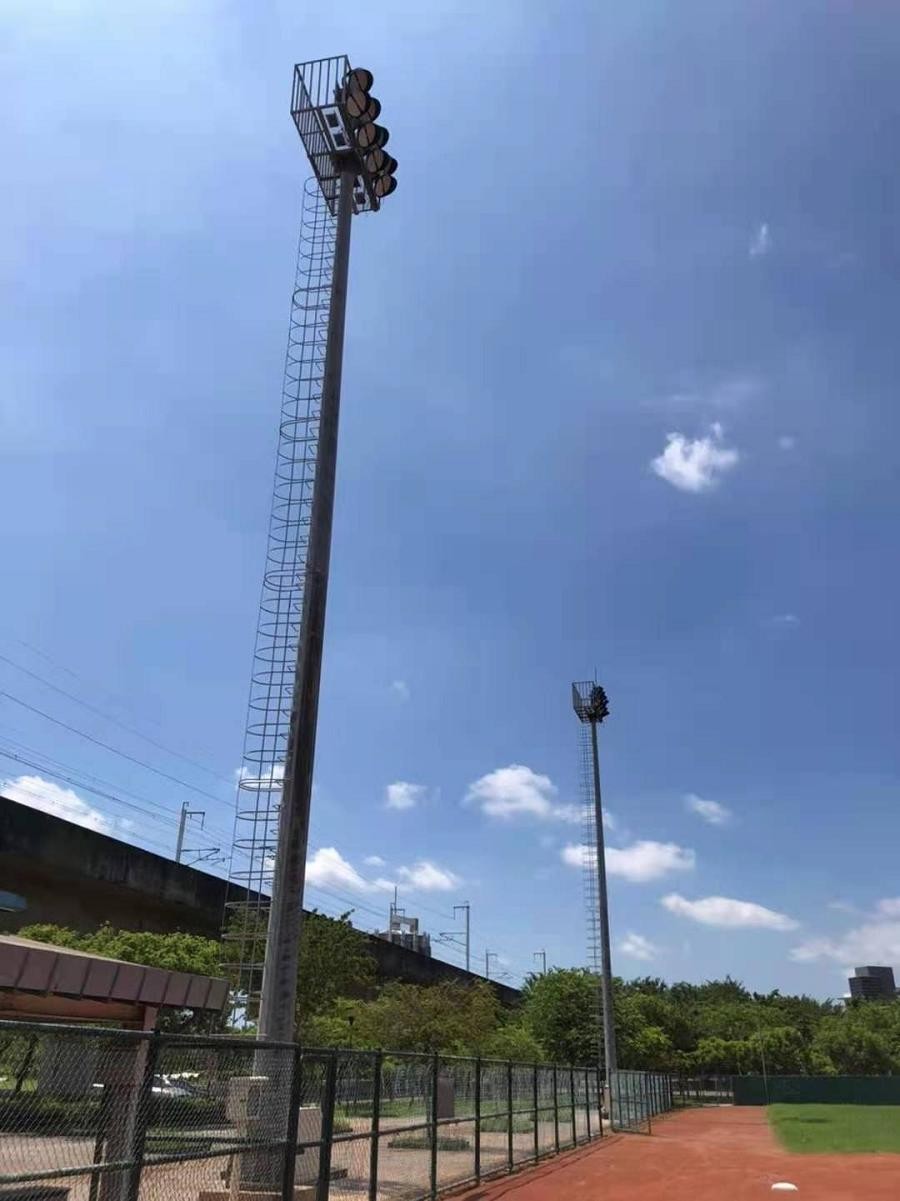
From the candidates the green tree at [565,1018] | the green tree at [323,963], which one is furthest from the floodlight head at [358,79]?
the green tree at [565,1018]

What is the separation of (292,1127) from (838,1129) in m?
36.3

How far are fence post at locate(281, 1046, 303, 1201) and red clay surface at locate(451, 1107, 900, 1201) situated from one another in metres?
6.48

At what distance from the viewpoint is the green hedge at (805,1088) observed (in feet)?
218

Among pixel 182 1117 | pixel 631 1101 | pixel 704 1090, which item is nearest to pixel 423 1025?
pixel 631 1101

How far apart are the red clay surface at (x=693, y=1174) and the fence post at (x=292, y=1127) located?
6.48 meters

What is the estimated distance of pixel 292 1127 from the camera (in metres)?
10.8

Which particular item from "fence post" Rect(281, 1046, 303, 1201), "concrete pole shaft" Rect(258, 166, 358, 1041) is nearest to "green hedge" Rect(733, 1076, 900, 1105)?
"concrete pole shaft" Rect(258, 166, 358, 1041)

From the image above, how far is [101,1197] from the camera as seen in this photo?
29.7 ft

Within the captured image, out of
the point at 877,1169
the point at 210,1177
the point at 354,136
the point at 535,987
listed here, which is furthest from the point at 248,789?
the point at 535,987

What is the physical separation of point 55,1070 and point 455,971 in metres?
82.5

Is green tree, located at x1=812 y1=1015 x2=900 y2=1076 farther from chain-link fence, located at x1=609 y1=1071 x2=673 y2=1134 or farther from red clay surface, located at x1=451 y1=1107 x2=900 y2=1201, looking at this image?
red clay surface, located at x1=451 y1=1107 x2=900 y2=1201

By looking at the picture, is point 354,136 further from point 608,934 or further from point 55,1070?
point 608,934

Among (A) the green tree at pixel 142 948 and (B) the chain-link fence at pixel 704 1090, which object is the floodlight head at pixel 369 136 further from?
(B) the chain-link fence at pixel 704 1090

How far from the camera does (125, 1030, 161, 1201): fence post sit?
8.00 metres
